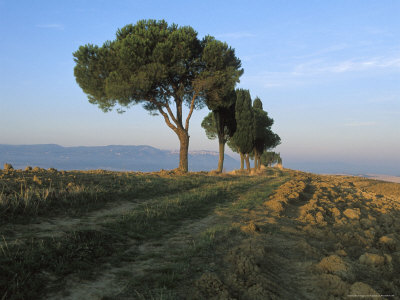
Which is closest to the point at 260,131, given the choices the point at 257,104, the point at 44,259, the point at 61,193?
the point at 257,104

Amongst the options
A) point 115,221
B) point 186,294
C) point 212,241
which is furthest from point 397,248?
point 115,221

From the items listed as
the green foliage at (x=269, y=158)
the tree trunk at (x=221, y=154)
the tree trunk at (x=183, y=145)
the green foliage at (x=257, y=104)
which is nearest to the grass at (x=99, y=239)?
the tree trunk at (x=183, y=145)

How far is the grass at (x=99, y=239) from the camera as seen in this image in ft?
11.1

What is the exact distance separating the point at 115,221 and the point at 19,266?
113 inches

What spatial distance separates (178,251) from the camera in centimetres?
471

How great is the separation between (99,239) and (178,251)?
5.17 feet

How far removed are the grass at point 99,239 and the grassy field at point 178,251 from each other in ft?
0.06

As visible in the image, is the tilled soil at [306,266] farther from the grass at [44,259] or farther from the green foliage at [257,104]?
the green foliage at [257,104]

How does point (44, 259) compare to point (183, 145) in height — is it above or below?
below

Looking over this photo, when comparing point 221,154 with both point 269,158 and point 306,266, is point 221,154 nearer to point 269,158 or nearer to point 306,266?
point 306,266

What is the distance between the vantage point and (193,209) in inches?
342

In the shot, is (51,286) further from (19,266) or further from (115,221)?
(115,221)

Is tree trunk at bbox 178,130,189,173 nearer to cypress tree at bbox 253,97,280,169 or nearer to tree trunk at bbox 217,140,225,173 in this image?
tree trunk at bbox 217,140,225,173

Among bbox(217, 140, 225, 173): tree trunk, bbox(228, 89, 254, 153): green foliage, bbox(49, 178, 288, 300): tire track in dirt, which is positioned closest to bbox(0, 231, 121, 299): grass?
bbox(49, 178, 288, 300): tire track in dirt
